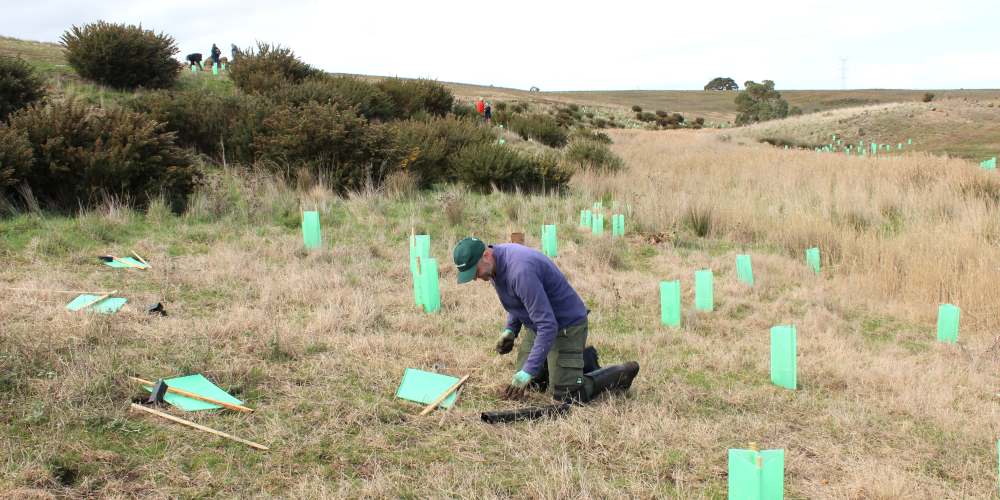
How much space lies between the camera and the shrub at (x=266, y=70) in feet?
57.4

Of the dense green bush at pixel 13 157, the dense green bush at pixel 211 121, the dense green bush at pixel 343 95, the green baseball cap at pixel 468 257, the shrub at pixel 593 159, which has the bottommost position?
the green baseball cap at pixel 468 257

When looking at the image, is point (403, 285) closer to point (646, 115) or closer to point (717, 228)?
point (717, 228)

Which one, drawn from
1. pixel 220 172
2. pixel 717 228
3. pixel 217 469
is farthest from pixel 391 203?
pixel 217 469

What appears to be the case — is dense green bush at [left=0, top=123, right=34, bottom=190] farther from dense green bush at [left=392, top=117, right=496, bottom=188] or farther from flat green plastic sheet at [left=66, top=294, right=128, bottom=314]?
dense green bush at [left=392, top=117, right=496, bottom=188]

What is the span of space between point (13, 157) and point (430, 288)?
19.9ft

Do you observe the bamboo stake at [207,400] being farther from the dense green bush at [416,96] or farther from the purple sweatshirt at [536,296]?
the dense green bush at [416,96]

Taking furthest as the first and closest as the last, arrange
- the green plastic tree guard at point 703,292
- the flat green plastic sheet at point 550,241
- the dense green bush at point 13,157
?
the dense green bush at point 13,157
the flat green plastic sheet at point 550,241
the green plastic tree guard at point 703,292

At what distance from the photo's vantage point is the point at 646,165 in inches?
716

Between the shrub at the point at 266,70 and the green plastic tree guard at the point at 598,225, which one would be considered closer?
the green plastic tree guard at the point at 598,225

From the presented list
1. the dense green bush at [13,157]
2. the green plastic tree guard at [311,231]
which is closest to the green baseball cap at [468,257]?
the green plastic tree guard at [311,231]

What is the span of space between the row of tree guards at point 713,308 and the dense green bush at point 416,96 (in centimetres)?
1080

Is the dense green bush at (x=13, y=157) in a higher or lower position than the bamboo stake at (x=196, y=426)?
higher

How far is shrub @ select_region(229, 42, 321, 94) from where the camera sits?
17.5 m

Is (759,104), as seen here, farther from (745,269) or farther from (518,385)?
(518,385)
